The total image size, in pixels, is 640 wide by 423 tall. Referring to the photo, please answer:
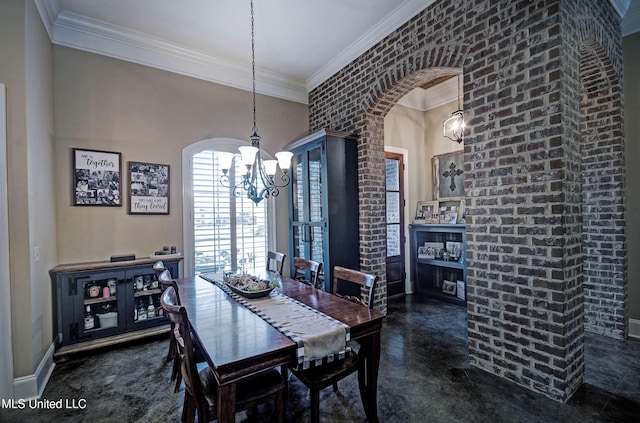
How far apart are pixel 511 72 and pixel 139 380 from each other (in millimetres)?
3973

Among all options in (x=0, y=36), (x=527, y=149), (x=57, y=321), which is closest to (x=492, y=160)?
(x=527, y=149)

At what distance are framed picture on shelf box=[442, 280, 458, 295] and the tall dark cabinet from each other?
1.75 metres

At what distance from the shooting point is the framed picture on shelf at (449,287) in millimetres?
4602

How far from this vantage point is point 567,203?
2139 mm

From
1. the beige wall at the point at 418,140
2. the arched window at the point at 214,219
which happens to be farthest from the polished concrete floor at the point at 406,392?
the beige wall at the point at 418,140

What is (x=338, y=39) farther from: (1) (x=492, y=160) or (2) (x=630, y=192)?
(2) (x=630, y=192)

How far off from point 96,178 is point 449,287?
4999 mm

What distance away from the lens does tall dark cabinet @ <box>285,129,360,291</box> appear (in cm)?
371

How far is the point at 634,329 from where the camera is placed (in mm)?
3135

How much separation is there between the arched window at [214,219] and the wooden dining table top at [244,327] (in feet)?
4.57

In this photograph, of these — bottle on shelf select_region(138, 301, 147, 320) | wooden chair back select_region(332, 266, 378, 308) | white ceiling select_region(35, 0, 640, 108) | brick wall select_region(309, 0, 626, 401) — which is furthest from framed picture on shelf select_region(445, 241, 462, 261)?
bottle on shelf select_region(138, 301, 147, 320)

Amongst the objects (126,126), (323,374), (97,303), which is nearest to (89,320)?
(97,303)

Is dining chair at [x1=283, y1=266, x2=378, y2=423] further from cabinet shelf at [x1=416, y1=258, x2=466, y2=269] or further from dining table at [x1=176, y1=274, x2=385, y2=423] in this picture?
cabinet shelf at [x1=416, y1=258, x2=466, y2=269]

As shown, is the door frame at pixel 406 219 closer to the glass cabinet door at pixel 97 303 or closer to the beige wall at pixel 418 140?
the beige wall at pixel 418 140
